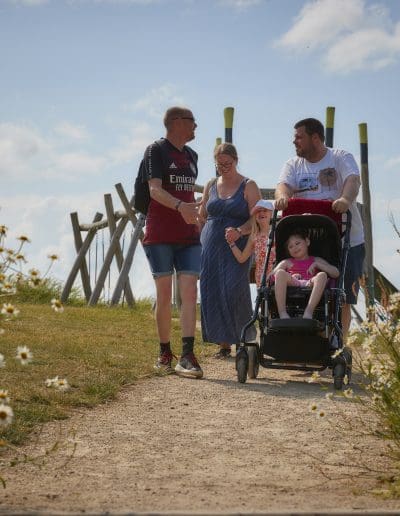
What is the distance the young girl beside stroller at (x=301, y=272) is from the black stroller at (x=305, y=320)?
0.06 meters

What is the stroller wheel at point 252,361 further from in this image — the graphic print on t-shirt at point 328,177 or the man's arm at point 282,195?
the graphic print on t-shirt at point 328,177

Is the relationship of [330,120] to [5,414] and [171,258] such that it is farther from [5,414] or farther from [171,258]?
[5,414]

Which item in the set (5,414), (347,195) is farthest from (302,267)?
(5,414)

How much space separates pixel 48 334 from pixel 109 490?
19.5ft

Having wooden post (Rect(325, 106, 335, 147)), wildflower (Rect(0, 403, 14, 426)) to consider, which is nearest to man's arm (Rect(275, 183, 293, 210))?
wildflower (Rect(0, 403, 14, 426))

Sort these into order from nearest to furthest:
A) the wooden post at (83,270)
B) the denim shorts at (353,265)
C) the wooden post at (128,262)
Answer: the denim shorts at (353,265) → the wooden post at (128,262) → the wooden post at (83,270)

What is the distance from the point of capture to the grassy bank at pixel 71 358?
598cm

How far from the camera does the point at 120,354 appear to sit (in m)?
8.58

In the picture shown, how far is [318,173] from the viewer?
723cm

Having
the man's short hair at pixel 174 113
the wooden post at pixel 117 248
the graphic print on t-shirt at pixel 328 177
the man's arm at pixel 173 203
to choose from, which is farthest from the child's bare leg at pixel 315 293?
the wooden post at pixel 117 248

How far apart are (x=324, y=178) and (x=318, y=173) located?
60 millimetres

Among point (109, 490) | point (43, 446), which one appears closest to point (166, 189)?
point (43, 446)

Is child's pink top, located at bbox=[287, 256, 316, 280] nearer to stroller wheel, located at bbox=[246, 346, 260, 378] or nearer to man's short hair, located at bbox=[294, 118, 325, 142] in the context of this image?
stroller wheel, located at bbox=[246, 346, 260, 378]

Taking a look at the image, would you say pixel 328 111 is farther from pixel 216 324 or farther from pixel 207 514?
pixel 207 514
